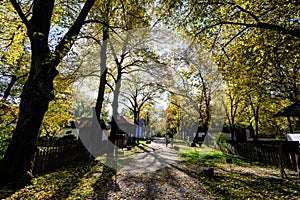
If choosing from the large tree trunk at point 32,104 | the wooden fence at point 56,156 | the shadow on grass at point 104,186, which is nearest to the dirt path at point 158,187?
the shadow on grass at point 104,186

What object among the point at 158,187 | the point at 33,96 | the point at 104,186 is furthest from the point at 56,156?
the point at 158,187

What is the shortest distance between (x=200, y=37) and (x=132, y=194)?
21.5 feet

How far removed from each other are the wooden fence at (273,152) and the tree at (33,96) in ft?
32.5

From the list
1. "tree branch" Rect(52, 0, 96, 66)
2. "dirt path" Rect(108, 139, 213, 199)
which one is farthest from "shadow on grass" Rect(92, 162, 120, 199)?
"tree branch" Rect(52, 0, 96, 66)

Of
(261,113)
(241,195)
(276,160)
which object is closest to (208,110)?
(261,113)

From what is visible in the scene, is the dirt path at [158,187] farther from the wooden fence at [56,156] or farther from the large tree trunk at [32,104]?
the wooden fence at [56,156]

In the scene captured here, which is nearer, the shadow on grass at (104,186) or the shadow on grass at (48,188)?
the shadow on grass at (48,188)

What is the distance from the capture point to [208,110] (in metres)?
20.7

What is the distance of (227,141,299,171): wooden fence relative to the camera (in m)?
8.48

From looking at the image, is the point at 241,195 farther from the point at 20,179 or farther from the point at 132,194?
the point at 20,179

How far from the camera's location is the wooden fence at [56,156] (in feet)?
24.2

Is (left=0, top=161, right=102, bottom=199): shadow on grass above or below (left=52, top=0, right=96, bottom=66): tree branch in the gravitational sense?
below

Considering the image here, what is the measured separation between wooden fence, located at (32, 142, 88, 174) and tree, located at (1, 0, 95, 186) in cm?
143

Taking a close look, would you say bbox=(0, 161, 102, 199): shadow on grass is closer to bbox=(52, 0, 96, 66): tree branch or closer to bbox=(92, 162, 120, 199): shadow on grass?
bbox=(92, 162, 120, 199): shadow on grass
